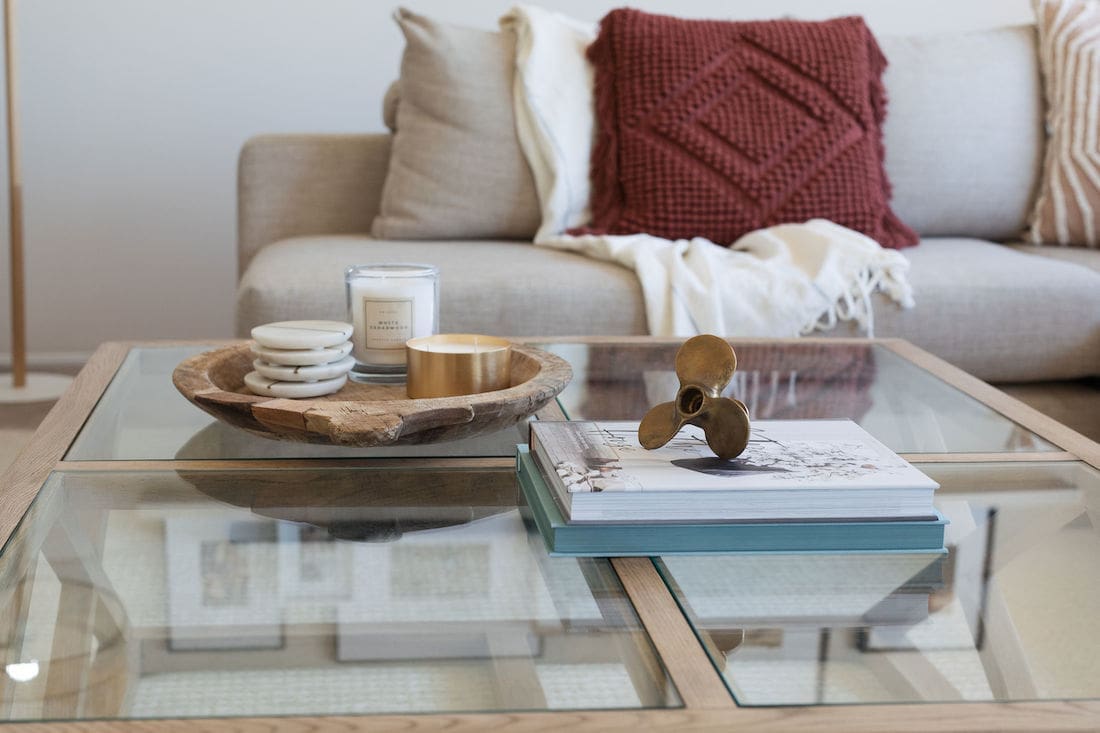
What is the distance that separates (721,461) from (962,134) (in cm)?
183

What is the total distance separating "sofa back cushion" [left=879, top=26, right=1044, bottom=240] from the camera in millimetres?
2396

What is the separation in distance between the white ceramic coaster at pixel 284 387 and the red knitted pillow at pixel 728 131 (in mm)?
1214

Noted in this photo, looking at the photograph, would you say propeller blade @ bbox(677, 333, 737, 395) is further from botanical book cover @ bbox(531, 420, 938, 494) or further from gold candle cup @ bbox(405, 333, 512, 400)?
gold candle cup @ bbox(405, 333, 512, 400)

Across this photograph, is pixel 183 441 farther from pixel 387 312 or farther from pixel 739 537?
pixel 739 537

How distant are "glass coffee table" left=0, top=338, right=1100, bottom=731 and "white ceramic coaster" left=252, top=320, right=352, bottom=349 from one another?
0.30 ft

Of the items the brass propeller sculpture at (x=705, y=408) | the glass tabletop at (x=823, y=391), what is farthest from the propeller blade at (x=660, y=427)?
the glass tabletop at (x=823, y=391)

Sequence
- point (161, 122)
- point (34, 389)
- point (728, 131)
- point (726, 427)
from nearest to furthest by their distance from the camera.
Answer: point (726, 427) < point (728, 131) < point (34, 389) < point (161, 122)

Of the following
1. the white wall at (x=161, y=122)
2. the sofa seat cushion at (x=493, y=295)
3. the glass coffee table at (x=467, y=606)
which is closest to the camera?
the glass coffee table at (x=467, y=606)

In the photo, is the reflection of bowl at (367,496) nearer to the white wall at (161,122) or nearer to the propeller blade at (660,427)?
the propeller blade at (660,427)

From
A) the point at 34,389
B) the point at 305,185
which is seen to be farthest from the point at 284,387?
the point at 34,389

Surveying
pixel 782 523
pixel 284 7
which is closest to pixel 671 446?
pixel 782 523

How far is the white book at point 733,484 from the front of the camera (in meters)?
0.74

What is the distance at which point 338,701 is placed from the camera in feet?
1.90

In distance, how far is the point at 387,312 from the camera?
1.12 m
